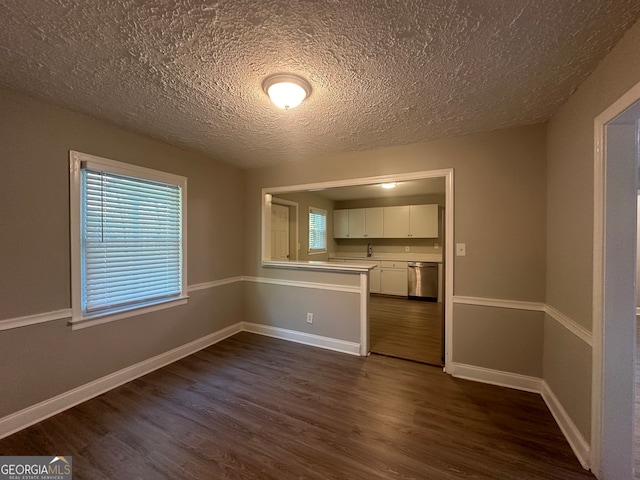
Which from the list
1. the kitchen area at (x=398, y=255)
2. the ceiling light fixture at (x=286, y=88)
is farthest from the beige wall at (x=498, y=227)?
the kitchen area at (x=398, y=255)

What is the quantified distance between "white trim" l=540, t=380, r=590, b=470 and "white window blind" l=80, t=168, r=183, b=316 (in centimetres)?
354

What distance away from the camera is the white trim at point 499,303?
229 centimetres

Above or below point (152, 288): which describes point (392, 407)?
below

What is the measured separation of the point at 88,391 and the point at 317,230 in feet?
14.9

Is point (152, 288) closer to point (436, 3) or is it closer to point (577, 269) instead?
point (436, 3)

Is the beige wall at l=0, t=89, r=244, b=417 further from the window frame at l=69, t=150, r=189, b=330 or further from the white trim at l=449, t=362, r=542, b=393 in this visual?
the white trim at l=449, t=362, r=542, b=393

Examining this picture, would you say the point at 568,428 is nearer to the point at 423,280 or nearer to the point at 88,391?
the point at 88,391

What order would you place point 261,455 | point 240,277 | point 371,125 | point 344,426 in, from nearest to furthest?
point 261,455
point 344,426
point 371,125
point 240,277

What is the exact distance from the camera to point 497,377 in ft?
7.93

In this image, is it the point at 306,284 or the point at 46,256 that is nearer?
the point at 46,256

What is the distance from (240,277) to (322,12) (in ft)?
10.8

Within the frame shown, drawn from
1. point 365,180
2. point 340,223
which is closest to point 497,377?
point 365,180

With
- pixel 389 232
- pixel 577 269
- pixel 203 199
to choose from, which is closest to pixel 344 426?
pixel 577 269

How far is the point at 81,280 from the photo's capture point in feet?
6.99
